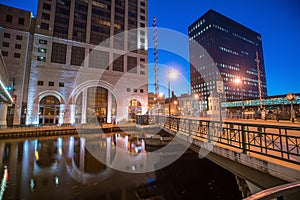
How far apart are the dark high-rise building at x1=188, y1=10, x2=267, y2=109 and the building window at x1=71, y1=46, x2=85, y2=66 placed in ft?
235

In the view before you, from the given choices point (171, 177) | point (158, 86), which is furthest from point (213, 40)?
point (171, 177)

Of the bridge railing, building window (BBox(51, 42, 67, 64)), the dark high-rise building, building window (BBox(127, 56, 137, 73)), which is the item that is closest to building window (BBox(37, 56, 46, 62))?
building window (BBox(51, 42, 67, 64))

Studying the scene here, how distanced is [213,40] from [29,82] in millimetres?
96939

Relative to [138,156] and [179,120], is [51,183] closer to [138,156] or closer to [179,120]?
[138,156]

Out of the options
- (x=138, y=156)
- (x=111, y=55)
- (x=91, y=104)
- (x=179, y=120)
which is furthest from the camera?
(x=111, y=55)

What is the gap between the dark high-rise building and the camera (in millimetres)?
89938

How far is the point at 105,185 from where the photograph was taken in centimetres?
831

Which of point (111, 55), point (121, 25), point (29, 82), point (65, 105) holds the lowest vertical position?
point (65, 105)

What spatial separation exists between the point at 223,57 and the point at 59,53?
92.4m

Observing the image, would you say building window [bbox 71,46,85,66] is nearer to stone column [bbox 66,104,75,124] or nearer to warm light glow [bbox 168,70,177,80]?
stone column [bbox 66,104,75,124]

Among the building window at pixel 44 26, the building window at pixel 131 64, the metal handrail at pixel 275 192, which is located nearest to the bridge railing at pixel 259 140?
the metal handrail at pixel 275 192

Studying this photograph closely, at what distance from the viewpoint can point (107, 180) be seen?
891cm

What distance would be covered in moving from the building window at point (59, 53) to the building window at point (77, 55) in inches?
67.0

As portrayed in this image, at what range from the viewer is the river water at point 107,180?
736 centimetres
